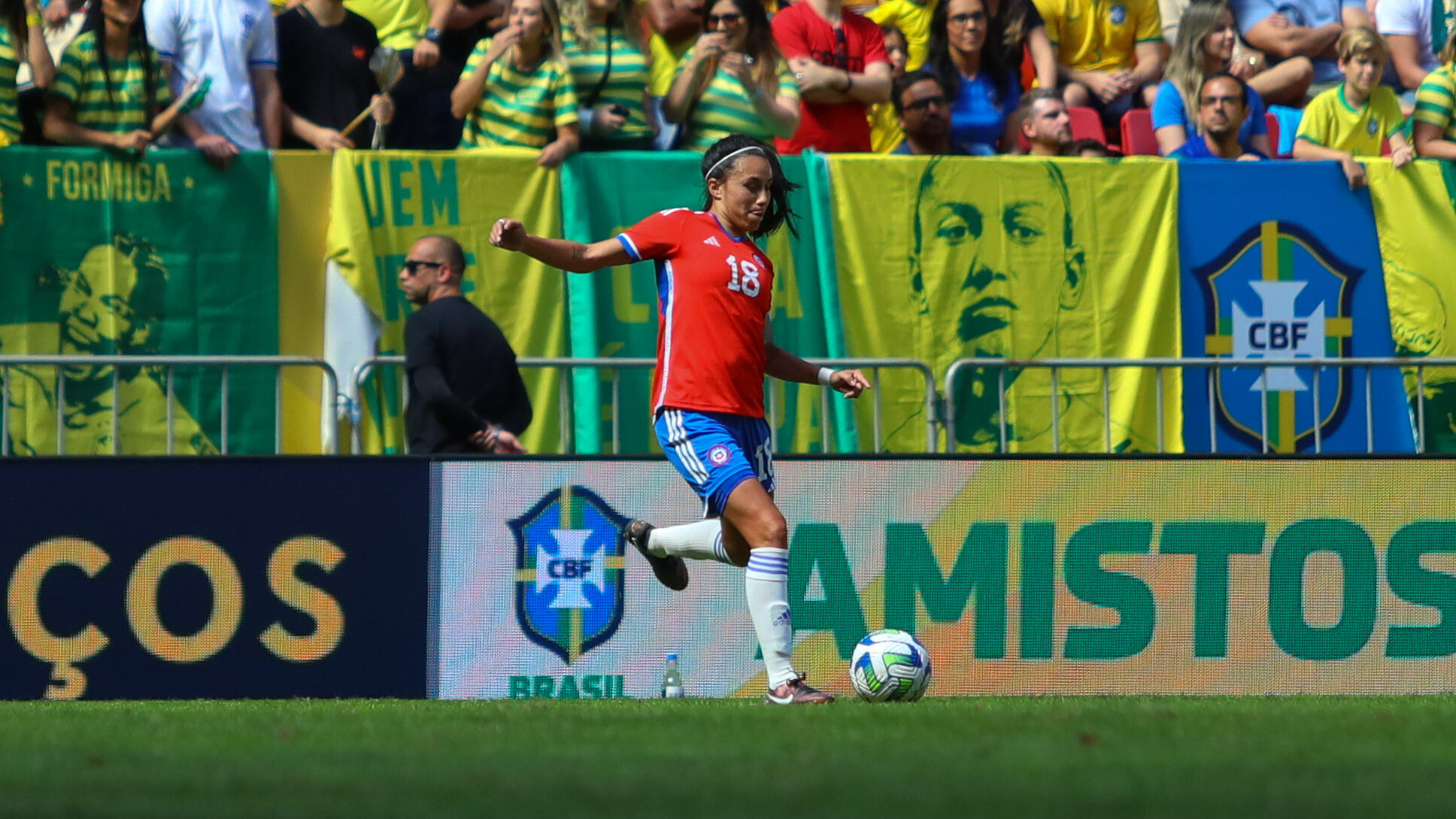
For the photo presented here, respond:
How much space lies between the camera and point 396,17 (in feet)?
40.9

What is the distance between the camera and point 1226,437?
457 inches

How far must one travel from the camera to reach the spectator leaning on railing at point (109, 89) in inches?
428

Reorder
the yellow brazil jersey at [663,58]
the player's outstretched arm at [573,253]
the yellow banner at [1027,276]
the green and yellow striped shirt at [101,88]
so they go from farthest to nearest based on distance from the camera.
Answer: the yellow brazil jersey at [663,58] → the yellow banner at [1027,276] → the green and yellow striped shirt at [101,88] → the player's outstretched arm at [573,253]

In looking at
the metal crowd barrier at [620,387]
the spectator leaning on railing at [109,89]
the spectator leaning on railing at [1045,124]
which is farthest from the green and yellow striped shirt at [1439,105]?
the spectator leaning on railing at [109,89]

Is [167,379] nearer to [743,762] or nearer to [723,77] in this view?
[723,77]

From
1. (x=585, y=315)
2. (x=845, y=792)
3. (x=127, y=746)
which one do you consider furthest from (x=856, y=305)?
(x=845, y=792)

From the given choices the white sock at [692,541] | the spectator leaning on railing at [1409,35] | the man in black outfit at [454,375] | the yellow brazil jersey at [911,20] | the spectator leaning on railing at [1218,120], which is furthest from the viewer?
the spectator leaning on railing at [1409,35]

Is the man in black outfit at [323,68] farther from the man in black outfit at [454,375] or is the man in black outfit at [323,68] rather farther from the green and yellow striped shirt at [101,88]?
the man in black outfit at [454,375]

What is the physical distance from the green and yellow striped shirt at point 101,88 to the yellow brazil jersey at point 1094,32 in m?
6.02

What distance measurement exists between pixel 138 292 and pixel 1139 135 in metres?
6.43

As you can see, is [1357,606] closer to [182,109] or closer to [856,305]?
[856,305]

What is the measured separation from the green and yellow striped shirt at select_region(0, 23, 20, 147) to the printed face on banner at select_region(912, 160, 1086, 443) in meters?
5.15

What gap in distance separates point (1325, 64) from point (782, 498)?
686 cm

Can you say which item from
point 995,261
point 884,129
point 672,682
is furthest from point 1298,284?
point 672,682
